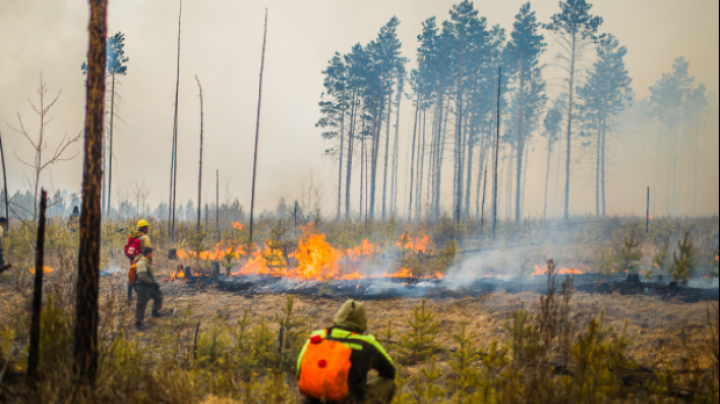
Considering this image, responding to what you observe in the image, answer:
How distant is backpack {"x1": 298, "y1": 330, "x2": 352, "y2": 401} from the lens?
133 inches

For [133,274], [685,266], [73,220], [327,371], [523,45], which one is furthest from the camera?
[523,45]

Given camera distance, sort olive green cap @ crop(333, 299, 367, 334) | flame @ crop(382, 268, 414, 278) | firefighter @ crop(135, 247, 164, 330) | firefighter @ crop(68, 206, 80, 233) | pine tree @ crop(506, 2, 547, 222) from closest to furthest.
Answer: olive green cap @ crop(333, 299, 367, 334) → firefighter @ crop(135, 247, 164, 330) → flame @ crop(382, 268, 414, 278) → firefighter @ crop(68, 206, 80, 233) → pine tree @ crop(506, 2, 547, 222)

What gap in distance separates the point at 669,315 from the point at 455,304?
4129mm

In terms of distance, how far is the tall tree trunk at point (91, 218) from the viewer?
4.45 meters

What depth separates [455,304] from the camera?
9.30 meters

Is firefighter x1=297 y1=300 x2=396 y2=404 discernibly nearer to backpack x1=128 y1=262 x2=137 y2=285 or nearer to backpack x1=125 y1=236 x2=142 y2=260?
backpack x1=128 y1=262 x2=137 y2=285

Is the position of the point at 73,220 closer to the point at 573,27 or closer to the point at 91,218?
the point at 91,218

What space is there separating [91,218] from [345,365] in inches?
138

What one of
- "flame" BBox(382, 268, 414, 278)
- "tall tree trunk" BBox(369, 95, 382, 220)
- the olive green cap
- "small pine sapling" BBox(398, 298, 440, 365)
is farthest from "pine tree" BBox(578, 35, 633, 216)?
the olive green cap

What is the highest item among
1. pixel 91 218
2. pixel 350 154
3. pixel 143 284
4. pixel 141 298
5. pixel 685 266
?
pixel 350 154

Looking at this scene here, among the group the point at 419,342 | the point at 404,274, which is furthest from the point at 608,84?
the point at 419,342

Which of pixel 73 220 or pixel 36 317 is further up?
pixel 73 220

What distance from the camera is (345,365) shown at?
3.42 metres

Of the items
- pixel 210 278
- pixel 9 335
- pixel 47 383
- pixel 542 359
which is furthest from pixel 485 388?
pixel 210 278
